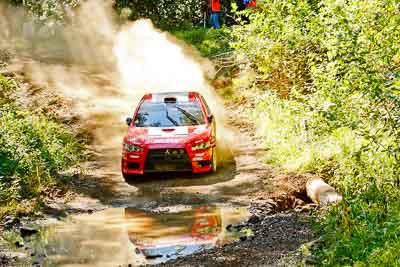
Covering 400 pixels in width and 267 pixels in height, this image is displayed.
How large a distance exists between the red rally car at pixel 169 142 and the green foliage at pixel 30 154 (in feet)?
6.17

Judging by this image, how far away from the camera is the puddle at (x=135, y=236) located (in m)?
9.23

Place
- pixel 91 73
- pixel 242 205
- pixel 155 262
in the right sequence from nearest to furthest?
pixel 155 262, pixel 242 205, pixel 91 73

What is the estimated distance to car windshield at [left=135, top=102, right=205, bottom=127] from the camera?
1385 centimetres

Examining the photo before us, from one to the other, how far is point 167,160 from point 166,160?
2cm

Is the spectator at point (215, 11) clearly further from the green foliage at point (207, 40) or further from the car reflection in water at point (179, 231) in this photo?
the car reflection in water at point (179, 231)

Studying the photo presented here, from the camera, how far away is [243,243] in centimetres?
922

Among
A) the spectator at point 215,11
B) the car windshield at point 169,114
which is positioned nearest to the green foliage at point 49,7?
the spectator at point 215,11

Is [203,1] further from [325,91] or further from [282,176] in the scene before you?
[325,91]

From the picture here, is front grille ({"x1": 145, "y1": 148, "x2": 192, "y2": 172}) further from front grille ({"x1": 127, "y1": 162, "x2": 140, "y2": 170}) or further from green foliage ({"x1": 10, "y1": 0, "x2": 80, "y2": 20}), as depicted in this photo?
green foliage ({"x1": 10, "y1": 0, "x2": 80, "y2": 20})

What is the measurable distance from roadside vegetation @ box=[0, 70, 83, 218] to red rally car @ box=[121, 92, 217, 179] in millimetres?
1790

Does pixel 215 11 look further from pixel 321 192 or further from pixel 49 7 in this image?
pixel 321 192

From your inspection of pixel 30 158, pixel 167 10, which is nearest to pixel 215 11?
pixel 167 10

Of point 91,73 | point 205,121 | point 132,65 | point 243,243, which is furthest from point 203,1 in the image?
point 243,243

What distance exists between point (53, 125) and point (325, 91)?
8.84 meters
